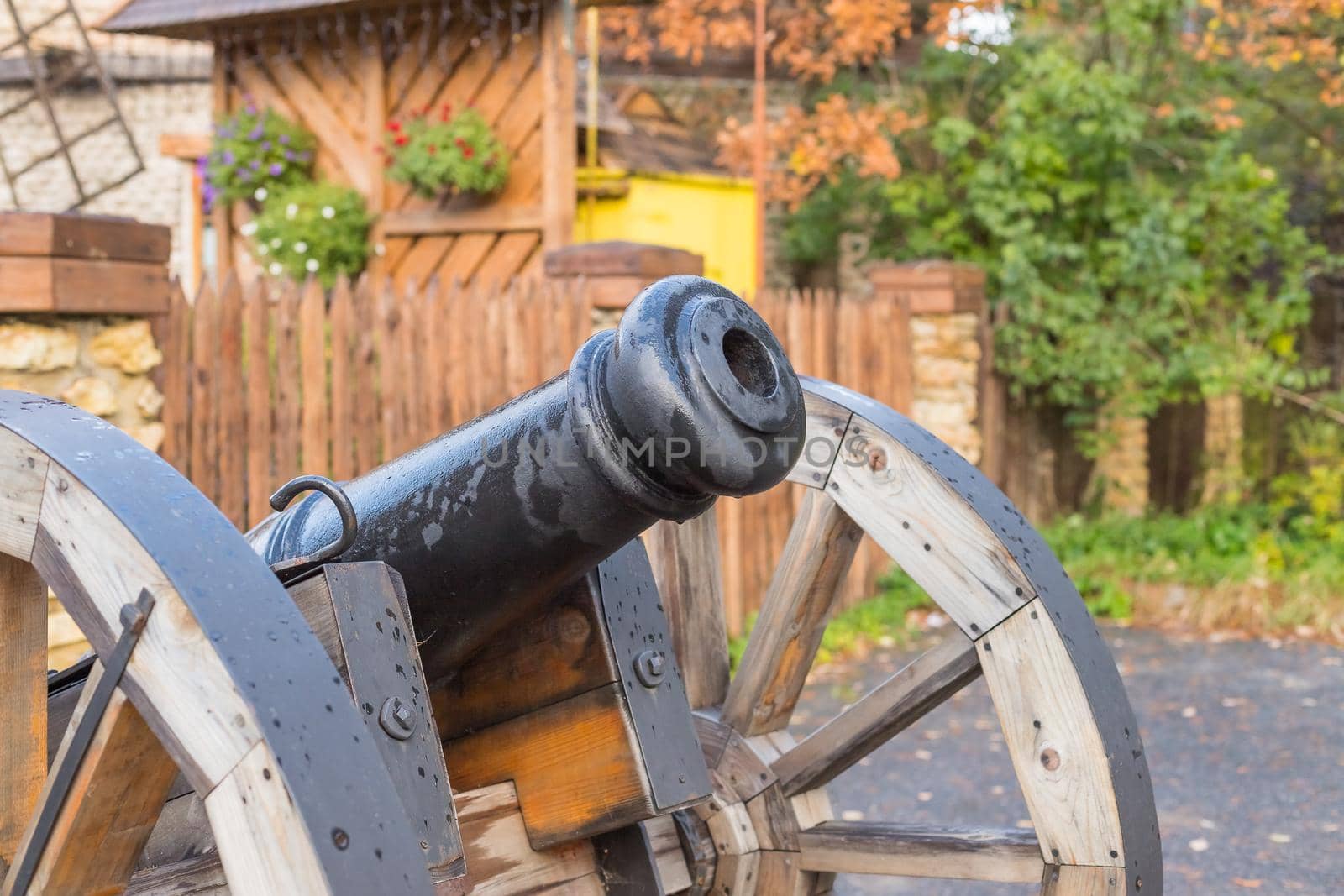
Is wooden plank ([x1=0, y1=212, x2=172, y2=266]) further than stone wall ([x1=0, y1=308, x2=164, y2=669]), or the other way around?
stone wall ([x1=0, y1=308, x2=164, y2=669])

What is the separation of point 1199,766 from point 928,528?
300 centimetres

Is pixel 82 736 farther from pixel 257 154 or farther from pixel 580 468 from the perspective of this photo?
pixel 257 154

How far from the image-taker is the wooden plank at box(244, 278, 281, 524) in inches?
189

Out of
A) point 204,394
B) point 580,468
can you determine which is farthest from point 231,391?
point 580,468

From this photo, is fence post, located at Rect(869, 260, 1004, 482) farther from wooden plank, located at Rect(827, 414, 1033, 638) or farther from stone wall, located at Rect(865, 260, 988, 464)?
wooden plank, located at Rect(827, 414, 1033, 638)

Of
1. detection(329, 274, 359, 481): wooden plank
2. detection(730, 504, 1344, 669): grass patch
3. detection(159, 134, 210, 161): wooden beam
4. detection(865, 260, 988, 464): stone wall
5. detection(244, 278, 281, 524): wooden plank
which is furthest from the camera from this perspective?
detection(159, 134, 210, 161): wooden beam

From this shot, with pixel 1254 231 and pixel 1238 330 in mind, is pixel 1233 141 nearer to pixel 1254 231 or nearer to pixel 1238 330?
pixel 1254 231

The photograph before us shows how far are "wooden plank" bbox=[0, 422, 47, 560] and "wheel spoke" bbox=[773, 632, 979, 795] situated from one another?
1.49 meters

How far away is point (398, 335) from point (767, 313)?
6.48ft

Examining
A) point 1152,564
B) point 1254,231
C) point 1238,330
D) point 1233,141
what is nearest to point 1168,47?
point 1233,141

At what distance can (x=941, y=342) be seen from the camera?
7.64m

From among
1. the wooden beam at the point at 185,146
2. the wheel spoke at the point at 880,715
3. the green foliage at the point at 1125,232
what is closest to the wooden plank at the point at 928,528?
the wheel spoke at the point at 880,715

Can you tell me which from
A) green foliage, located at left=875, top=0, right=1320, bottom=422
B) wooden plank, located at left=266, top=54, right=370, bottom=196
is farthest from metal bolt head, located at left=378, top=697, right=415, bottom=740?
wooden plank, located at left=266, top=54, right=370, bottom=196

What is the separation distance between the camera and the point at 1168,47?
861 centimetres
